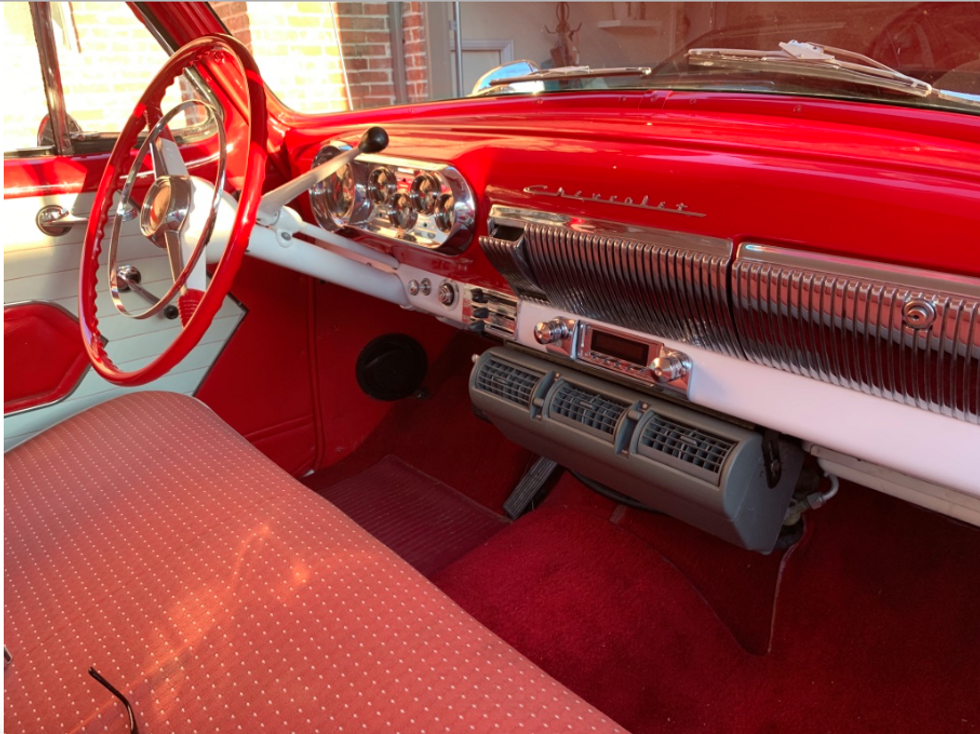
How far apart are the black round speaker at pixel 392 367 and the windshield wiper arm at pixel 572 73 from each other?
36.2 inches

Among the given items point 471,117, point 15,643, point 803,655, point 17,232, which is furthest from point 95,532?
point 803,655

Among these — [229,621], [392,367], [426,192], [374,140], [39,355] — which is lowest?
[392,367]

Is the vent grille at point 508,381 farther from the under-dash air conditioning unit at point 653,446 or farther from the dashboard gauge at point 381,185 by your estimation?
the dashboard gauge at point 381,185

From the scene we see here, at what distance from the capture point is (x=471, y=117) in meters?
1.53

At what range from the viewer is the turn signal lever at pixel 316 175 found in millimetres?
1254

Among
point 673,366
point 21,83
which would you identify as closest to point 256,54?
point 21,83

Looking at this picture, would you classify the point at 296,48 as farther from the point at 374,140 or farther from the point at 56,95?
the point at 374,140

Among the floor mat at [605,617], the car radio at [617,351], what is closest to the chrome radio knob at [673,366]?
the car radio at [617,351]

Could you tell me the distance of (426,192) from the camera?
142cm

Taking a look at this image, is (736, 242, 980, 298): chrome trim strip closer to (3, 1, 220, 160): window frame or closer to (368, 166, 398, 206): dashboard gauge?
(368, 166, 398, 206): dashboard gauge

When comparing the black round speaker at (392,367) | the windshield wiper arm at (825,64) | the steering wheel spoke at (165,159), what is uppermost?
the windshield wiper arm at (825,64)

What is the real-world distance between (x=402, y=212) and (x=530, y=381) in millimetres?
423

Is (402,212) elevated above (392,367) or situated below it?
above

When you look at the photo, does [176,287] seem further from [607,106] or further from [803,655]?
[803,655]
